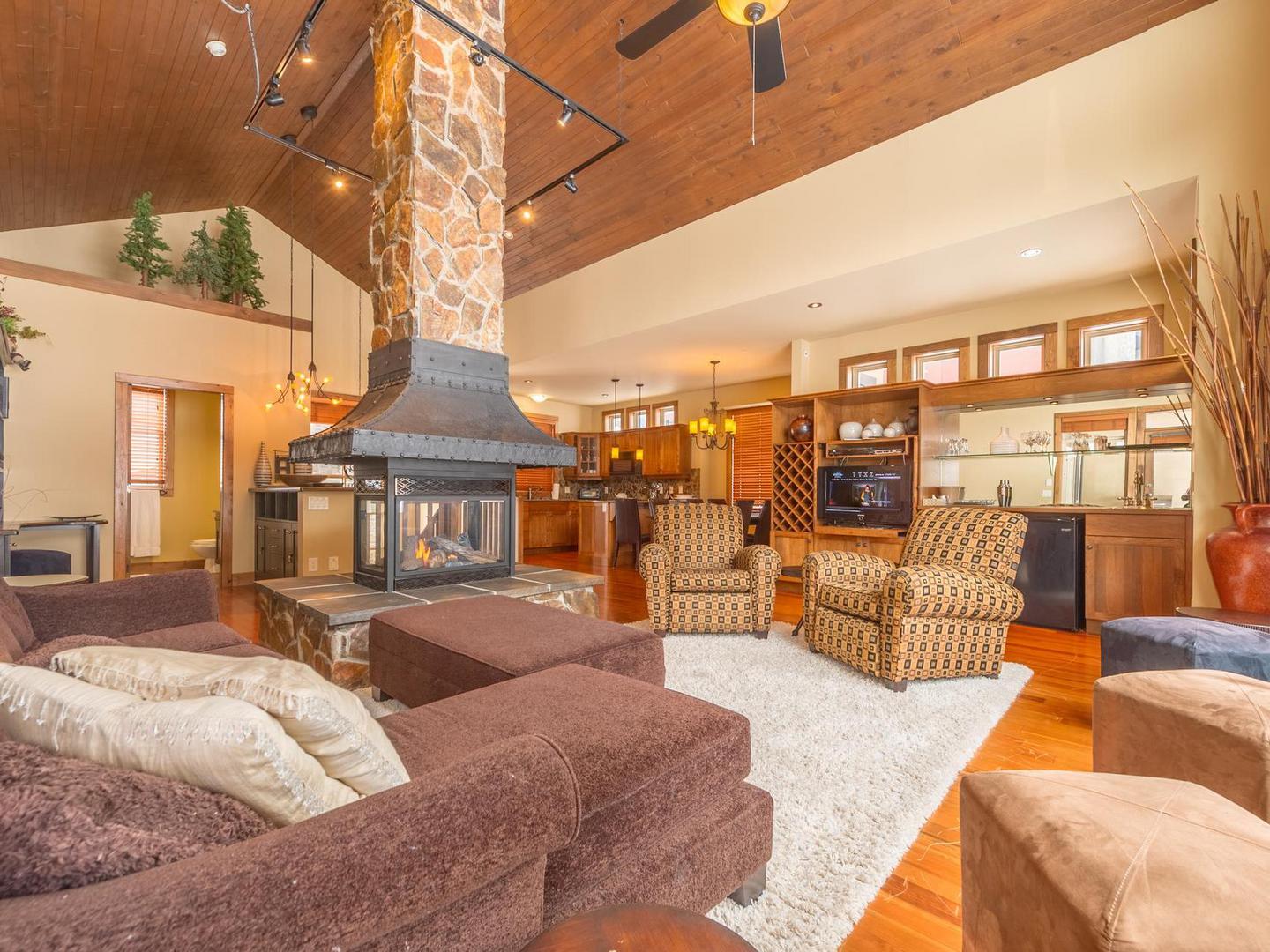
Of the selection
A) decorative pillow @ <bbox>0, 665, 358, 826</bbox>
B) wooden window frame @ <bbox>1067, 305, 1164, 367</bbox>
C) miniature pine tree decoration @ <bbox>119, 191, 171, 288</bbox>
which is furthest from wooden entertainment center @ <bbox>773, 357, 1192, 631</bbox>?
miniature pine tree decoration @ <bbox>119, 191, 171, 288</bbox>

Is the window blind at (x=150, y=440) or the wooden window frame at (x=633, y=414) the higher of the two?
the wooden window frame at (x=633, y=414)

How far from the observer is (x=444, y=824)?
736 mm

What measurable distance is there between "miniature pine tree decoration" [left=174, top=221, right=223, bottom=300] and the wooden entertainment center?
256 inches

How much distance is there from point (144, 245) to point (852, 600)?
24.9 feet

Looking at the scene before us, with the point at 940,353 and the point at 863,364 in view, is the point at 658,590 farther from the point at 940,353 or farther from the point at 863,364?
the point at 940,353

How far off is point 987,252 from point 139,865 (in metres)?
4.81

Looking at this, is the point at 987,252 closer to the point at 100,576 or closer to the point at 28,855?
the point at 28,855

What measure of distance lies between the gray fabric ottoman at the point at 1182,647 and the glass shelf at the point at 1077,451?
226 cm

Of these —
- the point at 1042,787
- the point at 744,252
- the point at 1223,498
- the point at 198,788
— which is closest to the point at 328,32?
the point at 744,252

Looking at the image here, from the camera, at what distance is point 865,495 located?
541 cm

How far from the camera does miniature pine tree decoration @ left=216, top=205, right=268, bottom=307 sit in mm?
6781

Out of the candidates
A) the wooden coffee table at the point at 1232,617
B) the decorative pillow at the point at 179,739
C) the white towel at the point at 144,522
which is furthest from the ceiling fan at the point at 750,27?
the white towel at the point at 144,522

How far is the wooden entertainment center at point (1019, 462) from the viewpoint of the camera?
3914 mm

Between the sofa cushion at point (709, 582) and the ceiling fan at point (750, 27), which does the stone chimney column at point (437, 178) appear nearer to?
the ceiling fan at point (750, 27)
